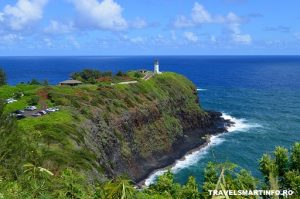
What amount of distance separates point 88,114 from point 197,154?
24.8 metres

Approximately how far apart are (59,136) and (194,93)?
231 ft

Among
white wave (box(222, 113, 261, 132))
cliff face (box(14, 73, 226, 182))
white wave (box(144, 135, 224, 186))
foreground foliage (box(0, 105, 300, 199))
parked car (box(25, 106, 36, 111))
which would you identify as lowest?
white wave (box(144, 135, 224, 186))

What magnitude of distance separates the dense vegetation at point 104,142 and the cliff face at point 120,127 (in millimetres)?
168

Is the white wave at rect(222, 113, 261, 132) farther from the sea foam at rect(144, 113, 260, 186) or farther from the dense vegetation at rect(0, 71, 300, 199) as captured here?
the dense vegetation at rect(0, 71, 300, 199)

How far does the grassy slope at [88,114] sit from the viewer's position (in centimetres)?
5176

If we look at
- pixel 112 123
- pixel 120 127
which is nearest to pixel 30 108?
pixel 112 123

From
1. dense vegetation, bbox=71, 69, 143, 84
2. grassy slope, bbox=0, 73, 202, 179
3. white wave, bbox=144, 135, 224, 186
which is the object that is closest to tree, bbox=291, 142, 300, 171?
grassy slope, bbox=0, 73, 202, 179

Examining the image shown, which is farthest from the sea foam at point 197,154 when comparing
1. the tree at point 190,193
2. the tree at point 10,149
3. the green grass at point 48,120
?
the tree at point 10,149

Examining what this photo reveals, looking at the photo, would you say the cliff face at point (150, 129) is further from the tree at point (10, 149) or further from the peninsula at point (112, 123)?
the tree at point (10, 149)

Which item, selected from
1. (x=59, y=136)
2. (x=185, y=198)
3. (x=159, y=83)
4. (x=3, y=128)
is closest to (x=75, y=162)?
(x=59, y=136)

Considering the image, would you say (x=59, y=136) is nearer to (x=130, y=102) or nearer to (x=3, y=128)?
(x=3, y=128)

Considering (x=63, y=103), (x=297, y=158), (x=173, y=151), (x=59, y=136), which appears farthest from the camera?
(x=173, y=151)

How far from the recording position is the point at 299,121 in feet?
355

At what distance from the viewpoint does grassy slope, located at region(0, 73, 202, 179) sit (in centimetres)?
5176
